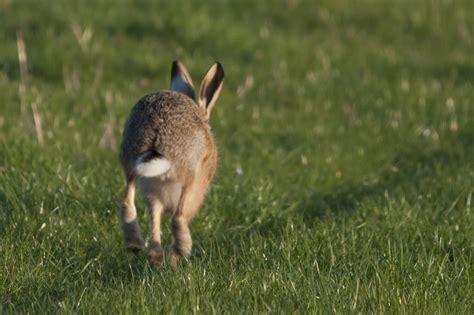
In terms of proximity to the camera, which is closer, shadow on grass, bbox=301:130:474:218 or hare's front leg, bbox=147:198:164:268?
hare's front leg, bbox=147:198:164:268

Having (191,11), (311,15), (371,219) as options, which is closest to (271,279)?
(371,219)

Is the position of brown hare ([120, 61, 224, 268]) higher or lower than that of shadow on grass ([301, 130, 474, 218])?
higher

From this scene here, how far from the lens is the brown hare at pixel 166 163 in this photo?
5473 millimetres

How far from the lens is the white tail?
521cm

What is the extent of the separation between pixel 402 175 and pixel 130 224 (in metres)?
Result: 3.97

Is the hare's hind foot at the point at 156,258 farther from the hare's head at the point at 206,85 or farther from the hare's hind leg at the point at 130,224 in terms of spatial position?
the hare's head at the point at 206,85

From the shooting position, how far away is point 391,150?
9.83 meters

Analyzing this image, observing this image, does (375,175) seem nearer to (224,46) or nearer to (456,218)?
(456,218)

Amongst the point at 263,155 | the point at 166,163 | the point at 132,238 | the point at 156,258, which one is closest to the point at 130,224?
the point at 132,238

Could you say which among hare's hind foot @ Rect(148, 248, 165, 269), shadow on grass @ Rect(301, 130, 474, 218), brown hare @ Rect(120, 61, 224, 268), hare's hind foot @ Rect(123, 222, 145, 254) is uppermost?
brown hare @ Rect(120, 61, 224, 268)

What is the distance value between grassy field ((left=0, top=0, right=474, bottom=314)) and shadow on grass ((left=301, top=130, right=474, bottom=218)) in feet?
0.09

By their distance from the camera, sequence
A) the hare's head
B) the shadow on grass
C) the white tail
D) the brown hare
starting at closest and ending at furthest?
the white tail
the brown hare
the hare's head
the shadow on grass

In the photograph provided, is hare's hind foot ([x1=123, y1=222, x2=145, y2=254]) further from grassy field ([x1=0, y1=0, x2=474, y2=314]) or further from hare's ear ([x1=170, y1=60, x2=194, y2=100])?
hare's ear ([x1=170, y1=60, x2=194, y2=100])

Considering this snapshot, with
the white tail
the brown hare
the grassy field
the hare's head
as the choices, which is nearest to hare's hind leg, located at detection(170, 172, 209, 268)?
the brown hare
